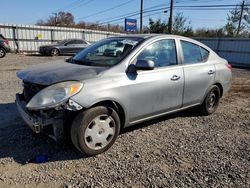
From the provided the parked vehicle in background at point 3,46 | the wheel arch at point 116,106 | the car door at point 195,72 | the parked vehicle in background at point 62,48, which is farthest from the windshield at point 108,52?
the parked vehicle in background at point 62,48

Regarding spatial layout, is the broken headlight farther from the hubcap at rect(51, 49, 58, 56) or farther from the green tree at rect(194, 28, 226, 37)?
the green tree at rect(194, 28, 226, 37)

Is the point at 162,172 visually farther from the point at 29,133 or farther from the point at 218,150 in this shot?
the point at 29,133

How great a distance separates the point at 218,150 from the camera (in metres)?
3.71

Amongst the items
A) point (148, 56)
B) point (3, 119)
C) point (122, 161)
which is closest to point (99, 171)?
point (122, 161)

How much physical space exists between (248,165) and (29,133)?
327cm

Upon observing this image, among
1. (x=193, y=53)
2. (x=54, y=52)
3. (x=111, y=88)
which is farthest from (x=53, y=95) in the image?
(x=54, y=52)

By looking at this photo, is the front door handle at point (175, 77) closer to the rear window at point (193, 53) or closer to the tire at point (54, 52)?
the rear window at point (193, 53)

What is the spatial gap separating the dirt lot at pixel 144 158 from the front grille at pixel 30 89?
0.72 m

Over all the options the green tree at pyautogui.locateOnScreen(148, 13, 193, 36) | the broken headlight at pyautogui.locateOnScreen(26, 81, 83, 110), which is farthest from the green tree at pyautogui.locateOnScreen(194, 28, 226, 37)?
the broken headlight at pyautogui.locateOnScreen(26, 81, 83, 110)

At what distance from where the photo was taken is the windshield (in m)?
3.78

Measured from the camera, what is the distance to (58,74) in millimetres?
3326

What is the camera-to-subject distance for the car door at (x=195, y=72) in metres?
4.47

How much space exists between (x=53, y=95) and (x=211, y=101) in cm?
353

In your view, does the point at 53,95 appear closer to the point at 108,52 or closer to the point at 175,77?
the point at 108,52
